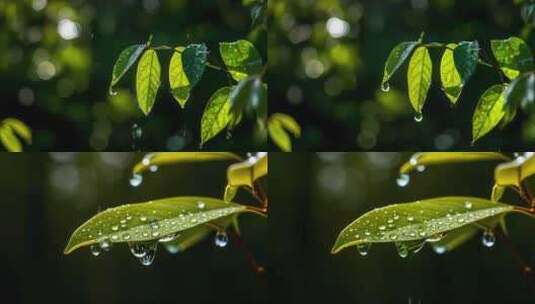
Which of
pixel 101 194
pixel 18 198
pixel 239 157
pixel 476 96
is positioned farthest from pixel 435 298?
pixel 18 198

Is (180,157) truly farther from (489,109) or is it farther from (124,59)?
(489,109)

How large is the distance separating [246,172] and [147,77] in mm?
254

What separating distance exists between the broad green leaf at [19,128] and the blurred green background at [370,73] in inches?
23.9

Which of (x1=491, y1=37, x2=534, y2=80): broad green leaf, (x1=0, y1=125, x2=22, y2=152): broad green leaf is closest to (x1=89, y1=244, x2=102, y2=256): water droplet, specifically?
(x1=0, y1=125, x2=22, y2=152): broad green leaf

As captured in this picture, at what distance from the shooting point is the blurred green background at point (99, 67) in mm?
1840

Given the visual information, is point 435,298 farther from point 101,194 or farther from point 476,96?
point 101,194

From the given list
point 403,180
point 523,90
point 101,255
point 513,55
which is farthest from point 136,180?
point 523,90

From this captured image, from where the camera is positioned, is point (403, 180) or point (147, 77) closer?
point (147, 77)

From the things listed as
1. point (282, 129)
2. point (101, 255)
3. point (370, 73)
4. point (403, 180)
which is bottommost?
point (101, 255)

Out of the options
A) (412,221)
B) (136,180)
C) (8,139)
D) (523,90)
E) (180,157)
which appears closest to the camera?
(523,90)

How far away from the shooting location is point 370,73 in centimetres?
193

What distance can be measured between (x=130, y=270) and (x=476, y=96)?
36.6 inches

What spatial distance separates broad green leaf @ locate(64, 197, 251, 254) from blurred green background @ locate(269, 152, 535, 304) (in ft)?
1.62

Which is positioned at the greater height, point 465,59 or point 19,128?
point 465,59
